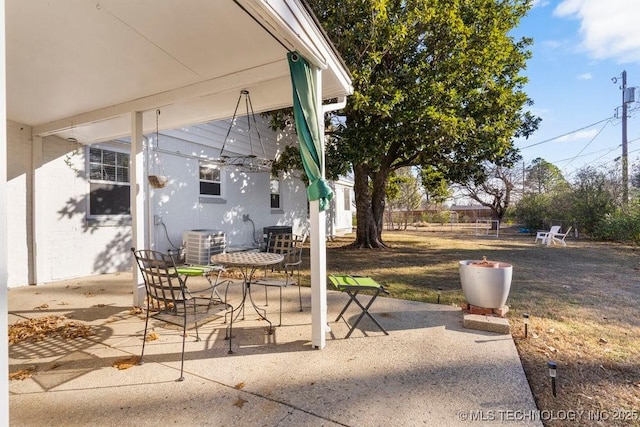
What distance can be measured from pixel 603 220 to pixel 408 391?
50.9 ft

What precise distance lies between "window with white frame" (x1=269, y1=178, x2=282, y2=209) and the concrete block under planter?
8.67 metres

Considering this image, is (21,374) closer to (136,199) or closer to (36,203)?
(136,199)

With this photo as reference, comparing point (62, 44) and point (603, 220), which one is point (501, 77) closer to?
point (603, 220)

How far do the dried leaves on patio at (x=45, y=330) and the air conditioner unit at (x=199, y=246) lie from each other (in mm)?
3516

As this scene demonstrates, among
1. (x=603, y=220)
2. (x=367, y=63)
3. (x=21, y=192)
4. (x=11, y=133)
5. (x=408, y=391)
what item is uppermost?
(x=367, y=63)

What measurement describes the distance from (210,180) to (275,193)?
10.5 ft

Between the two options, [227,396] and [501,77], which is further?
[501,77]

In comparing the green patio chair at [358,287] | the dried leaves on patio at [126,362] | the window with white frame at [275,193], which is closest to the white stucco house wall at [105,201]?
the window with white frame at [275,193]

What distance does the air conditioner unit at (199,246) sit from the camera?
7410 millimetres

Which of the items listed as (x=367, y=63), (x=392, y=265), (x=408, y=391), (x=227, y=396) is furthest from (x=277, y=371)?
(x=367, y=63)

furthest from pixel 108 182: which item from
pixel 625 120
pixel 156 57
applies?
pixel 625 120

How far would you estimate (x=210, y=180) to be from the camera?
8969mm

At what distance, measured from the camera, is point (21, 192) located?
561 centimetres

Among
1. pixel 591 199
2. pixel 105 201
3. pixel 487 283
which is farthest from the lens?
Answer: pixel 591 199
